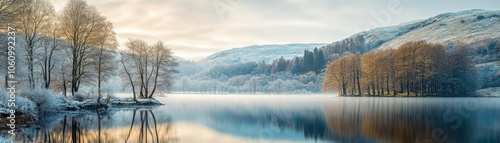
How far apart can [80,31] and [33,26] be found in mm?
7014

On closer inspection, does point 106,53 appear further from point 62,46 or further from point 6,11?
point 6,11

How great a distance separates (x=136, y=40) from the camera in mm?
71938

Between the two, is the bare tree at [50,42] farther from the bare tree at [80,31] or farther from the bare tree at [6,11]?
the bare tree at [6,11]

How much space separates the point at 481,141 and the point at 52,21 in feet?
163

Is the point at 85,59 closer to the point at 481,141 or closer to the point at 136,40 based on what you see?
the point at 136,40

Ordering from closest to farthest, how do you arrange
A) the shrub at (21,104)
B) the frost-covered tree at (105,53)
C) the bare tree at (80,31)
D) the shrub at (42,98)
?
1. the shrub at (21,104)
2. the shrub at (42,98)
3. the bare tree at (80,31)
4. the frost-covered tree at (105,53)

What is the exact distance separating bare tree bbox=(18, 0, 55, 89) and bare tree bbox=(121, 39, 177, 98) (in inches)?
899

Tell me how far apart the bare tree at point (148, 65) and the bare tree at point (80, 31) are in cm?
1428

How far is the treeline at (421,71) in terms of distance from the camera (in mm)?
104000

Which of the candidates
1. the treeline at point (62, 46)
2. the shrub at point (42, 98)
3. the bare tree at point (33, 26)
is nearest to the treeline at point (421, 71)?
the treeline at point (62, 46)

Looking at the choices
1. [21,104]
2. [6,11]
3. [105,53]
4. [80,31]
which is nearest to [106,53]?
[105,53]

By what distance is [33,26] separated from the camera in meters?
45.1

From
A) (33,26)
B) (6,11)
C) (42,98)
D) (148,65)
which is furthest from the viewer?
(148,65)

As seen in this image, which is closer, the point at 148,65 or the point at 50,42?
the point at 50,42
